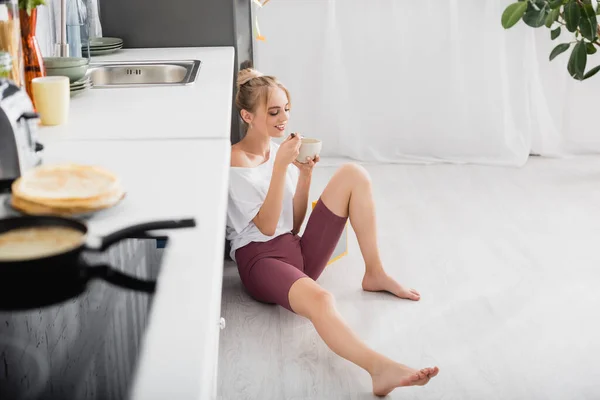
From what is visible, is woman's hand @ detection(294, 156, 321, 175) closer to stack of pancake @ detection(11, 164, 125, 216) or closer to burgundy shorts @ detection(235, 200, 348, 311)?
burgundy shorts @ detection(235, 200, 348, 311)

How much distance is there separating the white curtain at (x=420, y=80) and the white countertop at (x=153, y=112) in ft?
6.06

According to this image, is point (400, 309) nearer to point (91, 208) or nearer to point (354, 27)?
point (91, 208)

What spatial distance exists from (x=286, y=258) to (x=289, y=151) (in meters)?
0.41

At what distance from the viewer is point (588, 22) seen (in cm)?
344

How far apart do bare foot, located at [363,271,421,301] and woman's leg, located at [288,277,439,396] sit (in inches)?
14.4

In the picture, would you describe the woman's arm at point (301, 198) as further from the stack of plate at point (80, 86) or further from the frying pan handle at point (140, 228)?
the frying pan handle at point (140, 228)

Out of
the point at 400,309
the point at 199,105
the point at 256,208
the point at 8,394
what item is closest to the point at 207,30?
the point at 256,208

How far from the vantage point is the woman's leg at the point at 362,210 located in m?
2.43

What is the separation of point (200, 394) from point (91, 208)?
0.50 m

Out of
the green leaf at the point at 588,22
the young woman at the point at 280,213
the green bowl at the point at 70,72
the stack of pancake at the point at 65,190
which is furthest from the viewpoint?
the green leaf at the point at 588,22

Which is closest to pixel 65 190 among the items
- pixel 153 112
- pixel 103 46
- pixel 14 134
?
pixel 14 134

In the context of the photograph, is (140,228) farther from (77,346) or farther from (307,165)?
(307,165)

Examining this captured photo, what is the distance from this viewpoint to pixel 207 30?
2.91m

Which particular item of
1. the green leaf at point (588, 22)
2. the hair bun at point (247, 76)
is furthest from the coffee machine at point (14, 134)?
the green leaf at point (588, 22)
